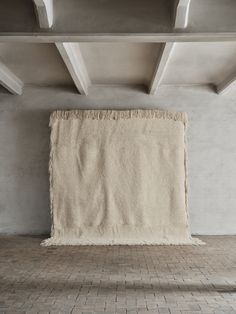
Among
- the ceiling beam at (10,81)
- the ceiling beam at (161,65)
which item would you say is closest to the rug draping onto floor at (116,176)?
the ceiling beam at (161,65)

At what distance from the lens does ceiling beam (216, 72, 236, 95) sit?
5.82 meters

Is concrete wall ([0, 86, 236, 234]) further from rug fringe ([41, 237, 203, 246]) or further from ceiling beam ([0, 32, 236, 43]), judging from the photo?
ceiling beam ([0, 32, 236, 43])

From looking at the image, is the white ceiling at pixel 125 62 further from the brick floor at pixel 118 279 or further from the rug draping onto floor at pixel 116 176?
the brick floor at pixel 118 279

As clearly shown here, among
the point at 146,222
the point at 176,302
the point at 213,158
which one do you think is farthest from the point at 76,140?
the point at 176,302

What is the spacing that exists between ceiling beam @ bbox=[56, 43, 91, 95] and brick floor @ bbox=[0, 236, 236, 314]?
90.8 inches

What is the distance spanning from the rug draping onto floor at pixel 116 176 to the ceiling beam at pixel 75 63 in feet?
1.61

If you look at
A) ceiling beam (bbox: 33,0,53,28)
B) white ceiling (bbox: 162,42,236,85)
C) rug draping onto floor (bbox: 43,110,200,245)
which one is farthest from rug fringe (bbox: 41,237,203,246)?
ceiling beam (bbox: 33,0,53,28)

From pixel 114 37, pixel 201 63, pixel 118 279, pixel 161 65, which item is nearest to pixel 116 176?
pixel 161 65

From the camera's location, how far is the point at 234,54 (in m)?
5.01

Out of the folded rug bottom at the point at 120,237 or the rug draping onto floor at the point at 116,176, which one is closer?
the folded rug bottom at the point at 120,237

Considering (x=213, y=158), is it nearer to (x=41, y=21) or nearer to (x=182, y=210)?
(x=182, y=210)

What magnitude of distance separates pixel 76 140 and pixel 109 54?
1.73 meters

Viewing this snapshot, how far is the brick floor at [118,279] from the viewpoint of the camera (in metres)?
3.35

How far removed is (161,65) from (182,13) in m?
1.67
